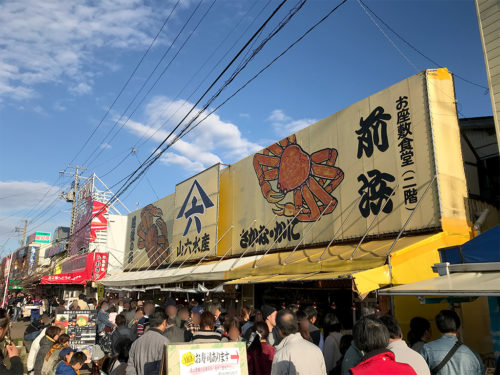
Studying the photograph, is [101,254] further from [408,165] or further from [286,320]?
[286,320]

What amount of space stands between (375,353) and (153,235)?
67.1ft

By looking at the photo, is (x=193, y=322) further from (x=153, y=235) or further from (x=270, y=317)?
(x=153, y=235)

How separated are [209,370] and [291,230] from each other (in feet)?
29.4

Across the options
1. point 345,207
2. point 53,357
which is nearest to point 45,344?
point 53,357

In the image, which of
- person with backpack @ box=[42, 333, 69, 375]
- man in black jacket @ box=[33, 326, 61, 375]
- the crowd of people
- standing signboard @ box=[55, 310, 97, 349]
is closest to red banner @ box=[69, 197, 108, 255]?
standing signboard @ box=[55, 310, 97, 349]

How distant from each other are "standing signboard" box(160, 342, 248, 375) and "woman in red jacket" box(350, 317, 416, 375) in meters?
1.30

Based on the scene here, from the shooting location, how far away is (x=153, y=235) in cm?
2223

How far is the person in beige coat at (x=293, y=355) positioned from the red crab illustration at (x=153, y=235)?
16.9 meters

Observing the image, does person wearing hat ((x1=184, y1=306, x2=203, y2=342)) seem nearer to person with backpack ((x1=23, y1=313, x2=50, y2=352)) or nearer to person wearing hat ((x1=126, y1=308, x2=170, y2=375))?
person wearing hat ((x1=126, y1=308, x2=170, y2=375))

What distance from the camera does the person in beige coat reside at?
3512mm

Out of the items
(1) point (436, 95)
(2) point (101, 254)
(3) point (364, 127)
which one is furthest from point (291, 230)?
(2) point (101, 254)

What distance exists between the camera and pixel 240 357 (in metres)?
3.86

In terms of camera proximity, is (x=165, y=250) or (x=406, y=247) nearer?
(x=406, y=247)

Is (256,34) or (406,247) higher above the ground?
(256,34)
